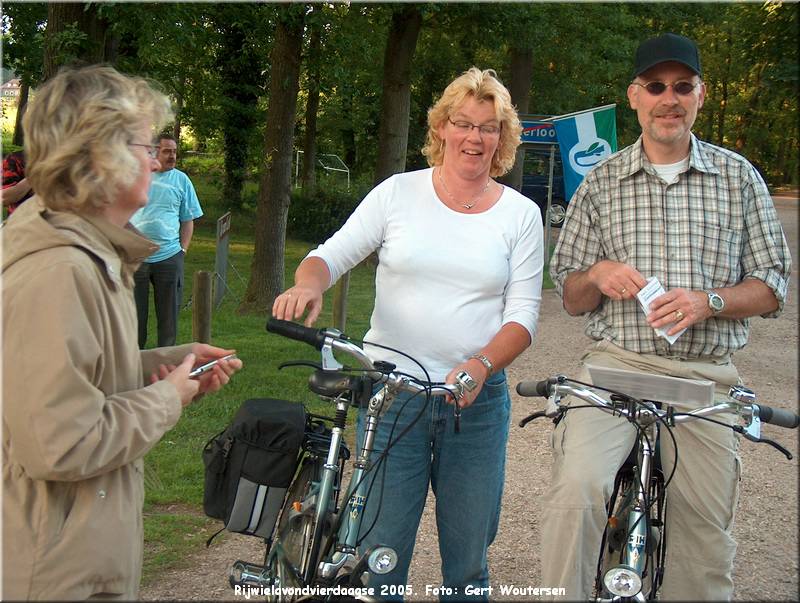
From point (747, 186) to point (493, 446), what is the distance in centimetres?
144

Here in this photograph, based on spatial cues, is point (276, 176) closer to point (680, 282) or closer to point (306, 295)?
point (680, 282)

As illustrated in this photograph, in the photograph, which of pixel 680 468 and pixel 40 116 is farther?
pixel 680 468

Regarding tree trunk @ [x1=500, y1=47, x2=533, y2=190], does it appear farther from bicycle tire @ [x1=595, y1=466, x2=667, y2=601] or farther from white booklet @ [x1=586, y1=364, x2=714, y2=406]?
white booklet @ [x1=586, y1=364, x2=714, y2=406]

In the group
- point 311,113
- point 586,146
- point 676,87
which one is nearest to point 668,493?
point 676,87

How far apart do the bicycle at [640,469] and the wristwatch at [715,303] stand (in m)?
0.29

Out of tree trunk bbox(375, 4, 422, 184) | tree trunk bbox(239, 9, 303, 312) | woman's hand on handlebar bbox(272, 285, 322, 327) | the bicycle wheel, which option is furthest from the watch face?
tree trunk bbox(375, 4, 422, 184)

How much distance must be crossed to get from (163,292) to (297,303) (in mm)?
6228

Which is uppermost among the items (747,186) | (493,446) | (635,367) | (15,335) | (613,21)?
(613,21)

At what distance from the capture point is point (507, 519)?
610 centimetres

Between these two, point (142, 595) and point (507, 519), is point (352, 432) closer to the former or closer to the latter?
point (507, 519)

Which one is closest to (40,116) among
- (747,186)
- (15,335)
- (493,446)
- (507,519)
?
(15,335)

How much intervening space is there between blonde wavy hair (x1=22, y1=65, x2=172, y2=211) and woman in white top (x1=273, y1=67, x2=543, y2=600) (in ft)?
3.64

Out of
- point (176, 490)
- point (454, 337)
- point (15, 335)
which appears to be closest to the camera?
point (15, 335)

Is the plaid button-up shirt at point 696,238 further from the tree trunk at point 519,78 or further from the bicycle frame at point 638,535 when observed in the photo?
the tree trunk at point 519,78
